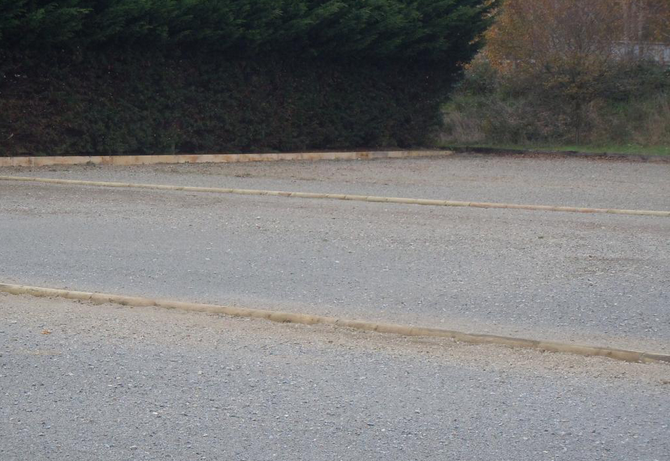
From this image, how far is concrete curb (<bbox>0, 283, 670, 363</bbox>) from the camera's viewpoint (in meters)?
6.14

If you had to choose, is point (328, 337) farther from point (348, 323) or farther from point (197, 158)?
point (197, 158)

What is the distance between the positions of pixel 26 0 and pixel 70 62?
2.14 meters

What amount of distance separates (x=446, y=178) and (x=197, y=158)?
19.8ft

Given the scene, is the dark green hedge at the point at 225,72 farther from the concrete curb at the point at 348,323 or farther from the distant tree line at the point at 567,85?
the concrete curb at the point at 348,323

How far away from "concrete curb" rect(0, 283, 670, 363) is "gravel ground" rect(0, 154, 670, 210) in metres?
7.93

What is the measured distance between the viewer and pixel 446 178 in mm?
18047

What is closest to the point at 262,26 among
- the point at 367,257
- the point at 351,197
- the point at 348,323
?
the point at 351,197

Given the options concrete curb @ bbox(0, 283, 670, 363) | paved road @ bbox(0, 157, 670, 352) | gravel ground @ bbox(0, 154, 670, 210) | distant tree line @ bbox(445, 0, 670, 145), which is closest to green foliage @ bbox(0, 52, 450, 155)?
gravel ground @ bbox(0, 154, 670, 210)

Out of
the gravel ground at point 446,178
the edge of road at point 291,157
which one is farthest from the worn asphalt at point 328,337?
the edge of road at point 291,157

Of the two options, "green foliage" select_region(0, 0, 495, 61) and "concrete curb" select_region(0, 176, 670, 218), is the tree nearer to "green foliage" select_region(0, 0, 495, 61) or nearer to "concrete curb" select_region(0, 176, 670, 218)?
"green foliage" select_region(0, 0, 495, 61)

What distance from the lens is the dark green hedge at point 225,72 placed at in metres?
18.8

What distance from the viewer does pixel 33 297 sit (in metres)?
7.49

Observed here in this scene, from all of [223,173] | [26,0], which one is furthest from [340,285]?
[26,0]

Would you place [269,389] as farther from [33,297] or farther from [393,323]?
[33,297]
